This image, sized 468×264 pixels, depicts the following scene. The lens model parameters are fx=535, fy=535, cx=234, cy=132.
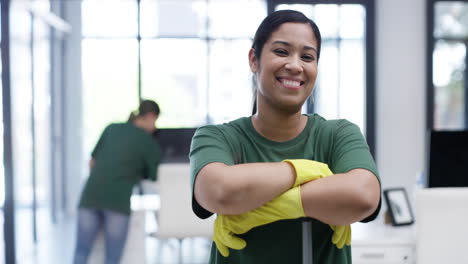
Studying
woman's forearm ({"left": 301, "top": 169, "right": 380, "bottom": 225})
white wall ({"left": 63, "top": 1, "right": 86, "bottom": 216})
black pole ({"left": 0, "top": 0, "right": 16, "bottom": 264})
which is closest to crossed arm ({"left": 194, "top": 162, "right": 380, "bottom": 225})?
woman's forearm ({"left": 301, "top": 169, "right": 380, "bottom": 225})

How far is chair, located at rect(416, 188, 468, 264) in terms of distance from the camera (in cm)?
211

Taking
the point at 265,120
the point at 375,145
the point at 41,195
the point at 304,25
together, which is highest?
the point at 304,25

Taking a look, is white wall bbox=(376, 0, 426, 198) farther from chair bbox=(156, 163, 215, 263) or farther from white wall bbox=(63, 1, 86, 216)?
chair bbox=(156, 163, 215, 263)

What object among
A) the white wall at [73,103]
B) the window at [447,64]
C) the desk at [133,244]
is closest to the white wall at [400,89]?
the window at [447,64]

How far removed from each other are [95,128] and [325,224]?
283 inches

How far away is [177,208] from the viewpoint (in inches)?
138

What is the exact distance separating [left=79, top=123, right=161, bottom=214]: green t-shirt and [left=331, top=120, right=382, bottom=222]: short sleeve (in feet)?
7.40

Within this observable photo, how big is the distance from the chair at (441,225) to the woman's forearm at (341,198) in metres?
1.26

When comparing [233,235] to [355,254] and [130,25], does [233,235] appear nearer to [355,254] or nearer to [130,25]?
[355,254]

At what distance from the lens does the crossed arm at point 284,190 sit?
3.04 feet

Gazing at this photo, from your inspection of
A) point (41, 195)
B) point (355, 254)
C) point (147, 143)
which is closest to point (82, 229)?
point (147, 143)

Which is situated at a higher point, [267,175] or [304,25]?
[304,25]

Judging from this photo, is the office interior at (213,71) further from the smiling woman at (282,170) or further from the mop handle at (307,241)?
the mop handle at (307,241)

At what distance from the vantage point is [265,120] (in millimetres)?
1081
